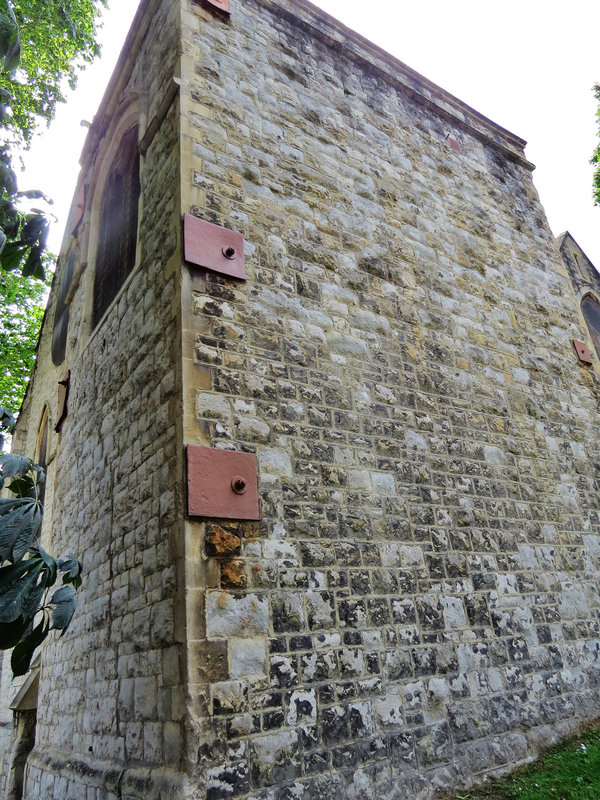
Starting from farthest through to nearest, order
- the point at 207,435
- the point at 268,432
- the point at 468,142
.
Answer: the point at 468,142
the point at 268,432
the point at 207,435

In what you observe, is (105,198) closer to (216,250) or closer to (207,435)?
(216,250)

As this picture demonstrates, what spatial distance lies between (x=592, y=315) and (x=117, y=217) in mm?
6901

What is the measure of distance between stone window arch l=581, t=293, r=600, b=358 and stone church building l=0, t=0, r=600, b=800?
4.33ft

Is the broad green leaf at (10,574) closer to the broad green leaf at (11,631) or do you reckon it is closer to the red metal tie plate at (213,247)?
the broad green leaf at (11,631)

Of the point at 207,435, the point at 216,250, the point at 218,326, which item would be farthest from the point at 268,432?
the point at 216,250

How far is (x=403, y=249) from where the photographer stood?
19.5 feet

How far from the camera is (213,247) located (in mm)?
4328

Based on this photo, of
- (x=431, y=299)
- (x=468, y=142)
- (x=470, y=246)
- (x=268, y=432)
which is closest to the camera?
(x=268, y=432)

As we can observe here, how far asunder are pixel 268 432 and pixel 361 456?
0.87 meters

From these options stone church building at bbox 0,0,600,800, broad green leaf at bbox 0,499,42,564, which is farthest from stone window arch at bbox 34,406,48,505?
broad green leaf at bbox 0,499,42,564

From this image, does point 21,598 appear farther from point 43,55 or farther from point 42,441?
point 43,55

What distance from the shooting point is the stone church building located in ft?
11.7

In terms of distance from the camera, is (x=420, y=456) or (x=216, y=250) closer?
(x=216, y=250)

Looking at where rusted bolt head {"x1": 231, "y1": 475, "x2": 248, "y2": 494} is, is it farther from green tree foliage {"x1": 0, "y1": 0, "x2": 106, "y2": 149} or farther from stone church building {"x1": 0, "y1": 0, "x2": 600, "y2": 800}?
green tree foliage {"x1": 0, "y1": 0, "x2": 106, "y2": 149}
